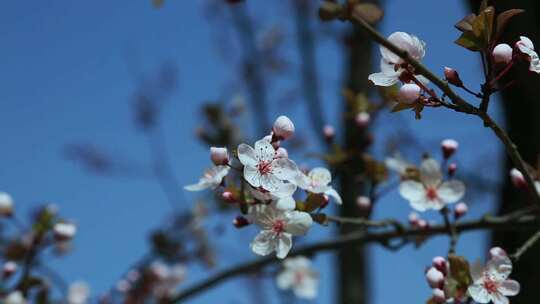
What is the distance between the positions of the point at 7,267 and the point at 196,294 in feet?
1.90

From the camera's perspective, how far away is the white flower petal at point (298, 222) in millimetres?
1091

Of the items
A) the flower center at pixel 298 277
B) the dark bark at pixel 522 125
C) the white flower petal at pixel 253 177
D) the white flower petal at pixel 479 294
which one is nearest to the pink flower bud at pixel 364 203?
the dark bark at pixel 522 125

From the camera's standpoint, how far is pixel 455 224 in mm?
1594

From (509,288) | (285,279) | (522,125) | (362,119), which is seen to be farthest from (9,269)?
(522,125)

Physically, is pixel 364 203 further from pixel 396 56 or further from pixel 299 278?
pixel 299 278

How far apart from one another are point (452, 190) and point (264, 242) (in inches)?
25.2

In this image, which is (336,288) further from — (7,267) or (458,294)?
(458,294)

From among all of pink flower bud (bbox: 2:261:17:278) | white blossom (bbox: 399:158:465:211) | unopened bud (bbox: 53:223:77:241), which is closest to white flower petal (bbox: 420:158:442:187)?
white blossom (bbox: 399:158:465:211)

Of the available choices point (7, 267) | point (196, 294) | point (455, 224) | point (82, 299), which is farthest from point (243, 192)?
point (82, 299)

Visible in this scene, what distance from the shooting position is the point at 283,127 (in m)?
1.10

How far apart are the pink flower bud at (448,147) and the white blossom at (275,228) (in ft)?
2.11

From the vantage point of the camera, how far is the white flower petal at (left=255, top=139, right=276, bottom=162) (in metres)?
1.05

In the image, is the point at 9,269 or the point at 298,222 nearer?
the point at 298,222

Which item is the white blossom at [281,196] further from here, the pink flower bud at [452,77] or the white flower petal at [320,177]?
the pink flower bud at [452,77]
